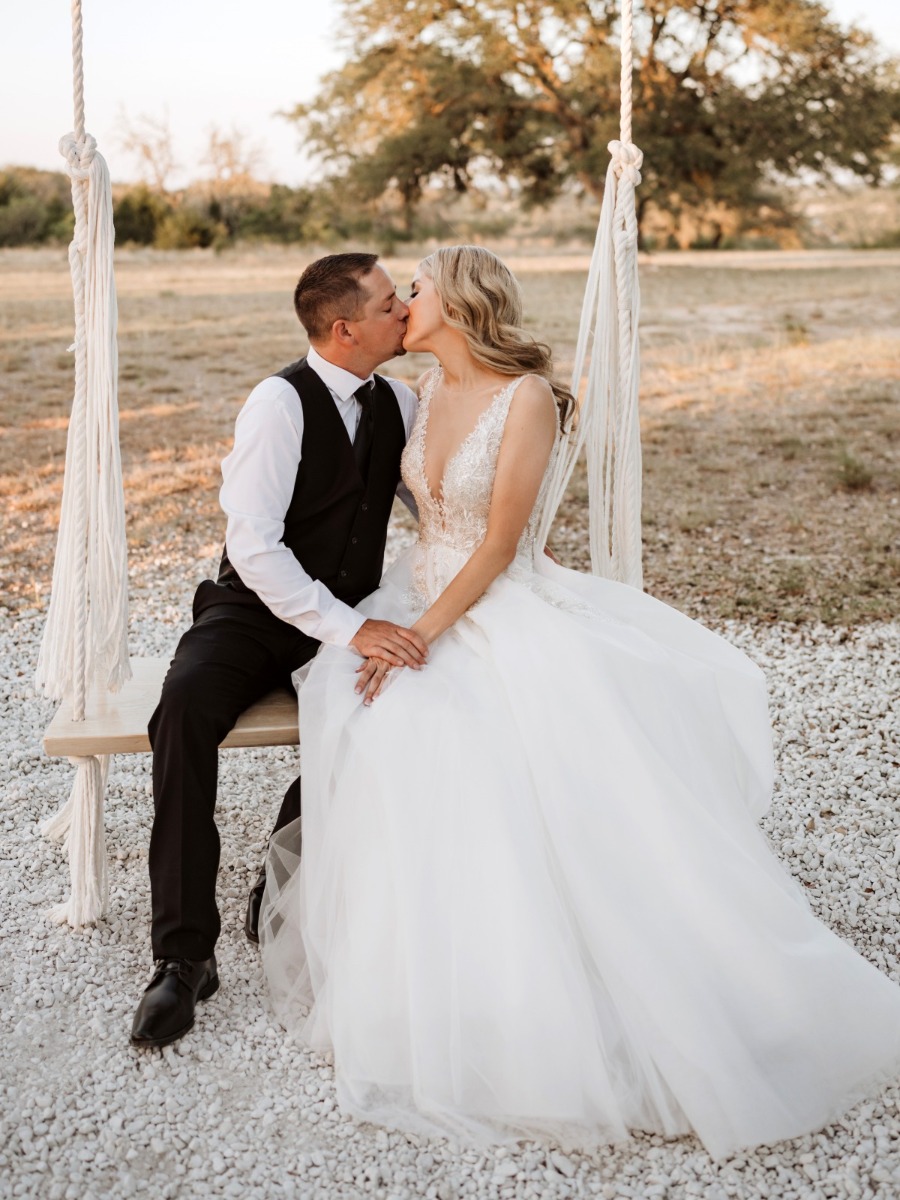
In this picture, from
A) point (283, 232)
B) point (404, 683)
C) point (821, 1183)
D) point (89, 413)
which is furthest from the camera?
point (283, 232)

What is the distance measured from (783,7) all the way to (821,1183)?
1979 cm

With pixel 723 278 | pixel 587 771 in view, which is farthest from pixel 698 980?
pixel 723 278

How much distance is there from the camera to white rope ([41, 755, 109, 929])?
257cm

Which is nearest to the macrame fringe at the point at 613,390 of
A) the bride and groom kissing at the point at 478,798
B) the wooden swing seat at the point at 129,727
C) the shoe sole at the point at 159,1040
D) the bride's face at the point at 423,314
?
the bride and groom kissing at the point at 478,798

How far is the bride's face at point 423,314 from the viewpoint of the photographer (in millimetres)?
2566

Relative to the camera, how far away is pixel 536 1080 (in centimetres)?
192

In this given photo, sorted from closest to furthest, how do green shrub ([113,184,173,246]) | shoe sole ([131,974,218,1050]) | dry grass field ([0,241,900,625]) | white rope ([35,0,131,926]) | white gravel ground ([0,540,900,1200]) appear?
1. white gravel ground ([0,540,900,1200])
2. shoe sole ([131,974,218,1050])
3. white rope ([35,0,131,926])
4. dry grass field ([0,241,900,625])
5. green shrub ([113,184,173,246])

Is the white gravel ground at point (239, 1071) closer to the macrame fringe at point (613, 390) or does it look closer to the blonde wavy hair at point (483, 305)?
the macrame fringe at point (613, 390)

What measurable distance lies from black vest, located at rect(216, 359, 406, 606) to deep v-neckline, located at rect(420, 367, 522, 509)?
94mm

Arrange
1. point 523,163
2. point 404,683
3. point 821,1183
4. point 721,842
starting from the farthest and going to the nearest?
point 523,163 < point 404,683 < point 721,842 < point 821,1183

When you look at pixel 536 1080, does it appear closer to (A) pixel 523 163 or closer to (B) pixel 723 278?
(B) pixel 723 278

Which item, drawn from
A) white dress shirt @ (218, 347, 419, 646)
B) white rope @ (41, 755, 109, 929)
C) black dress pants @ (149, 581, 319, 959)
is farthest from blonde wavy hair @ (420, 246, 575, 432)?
white rope @ (41, 755, 109, 929)

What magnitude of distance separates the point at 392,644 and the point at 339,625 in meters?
0.18

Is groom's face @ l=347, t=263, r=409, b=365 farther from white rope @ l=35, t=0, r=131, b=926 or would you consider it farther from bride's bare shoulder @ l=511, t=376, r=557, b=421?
white rope @ l=35, t=0, r=131, b=926
